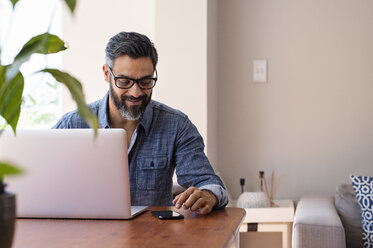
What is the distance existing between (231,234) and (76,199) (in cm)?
44

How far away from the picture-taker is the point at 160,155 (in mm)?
2094

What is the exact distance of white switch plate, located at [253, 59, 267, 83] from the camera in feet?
10.9

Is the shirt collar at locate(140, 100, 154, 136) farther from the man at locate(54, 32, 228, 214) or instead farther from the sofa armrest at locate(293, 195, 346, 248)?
the sofa armrest at locate(293, 195, 346, 248)

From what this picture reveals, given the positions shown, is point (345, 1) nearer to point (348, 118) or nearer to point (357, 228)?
point (348, 118)

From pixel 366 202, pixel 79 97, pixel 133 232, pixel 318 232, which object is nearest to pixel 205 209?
pixel 133 232

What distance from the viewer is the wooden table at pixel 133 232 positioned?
49.9 inches

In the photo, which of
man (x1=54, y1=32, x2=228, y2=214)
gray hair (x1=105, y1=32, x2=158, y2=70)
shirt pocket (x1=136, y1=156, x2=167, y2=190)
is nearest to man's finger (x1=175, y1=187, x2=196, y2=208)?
man (x1=54, y1=32, x2=228, y2=214)

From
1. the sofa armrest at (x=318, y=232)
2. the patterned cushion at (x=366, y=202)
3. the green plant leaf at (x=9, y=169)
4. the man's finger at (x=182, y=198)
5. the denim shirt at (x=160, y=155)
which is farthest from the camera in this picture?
the patterned cushion at (x=366, y=202)

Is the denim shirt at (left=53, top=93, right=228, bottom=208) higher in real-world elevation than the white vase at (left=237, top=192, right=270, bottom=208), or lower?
higher

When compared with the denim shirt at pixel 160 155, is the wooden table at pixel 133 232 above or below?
below

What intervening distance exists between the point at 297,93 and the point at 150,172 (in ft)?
4.83

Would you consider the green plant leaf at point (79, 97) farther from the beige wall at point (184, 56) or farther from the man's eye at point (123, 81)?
the beige wall at point (184, 56)

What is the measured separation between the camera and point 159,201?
2.12 m

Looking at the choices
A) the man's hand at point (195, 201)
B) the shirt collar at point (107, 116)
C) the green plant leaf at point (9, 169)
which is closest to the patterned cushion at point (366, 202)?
the shirt collar at point (107, 116)
